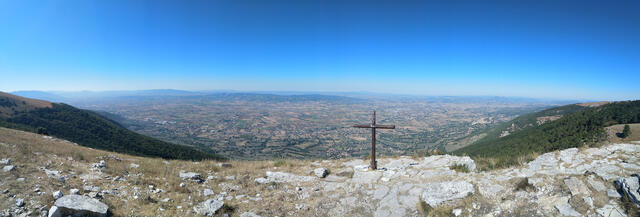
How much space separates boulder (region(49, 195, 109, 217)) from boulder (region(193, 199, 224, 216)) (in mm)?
1977

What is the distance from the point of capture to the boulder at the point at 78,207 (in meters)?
4.79

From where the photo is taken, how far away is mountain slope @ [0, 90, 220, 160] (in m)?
42.1

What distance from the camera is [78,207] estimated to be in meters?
4.89

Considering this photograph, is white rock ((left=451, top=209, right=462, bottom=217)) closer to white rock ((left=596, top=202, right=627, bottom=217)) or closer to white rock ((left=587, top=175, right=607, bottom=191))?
white rock ((left=596, top=202, right=627, bottom=217))

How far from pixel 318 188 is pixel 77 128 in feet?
233

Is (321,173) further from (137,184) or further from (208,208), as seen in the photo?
(137,184)

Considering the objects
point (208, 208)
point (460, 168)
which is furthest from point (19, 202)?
point (460, 168)

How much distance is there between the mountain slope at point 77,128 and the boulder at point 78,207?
38954 mm

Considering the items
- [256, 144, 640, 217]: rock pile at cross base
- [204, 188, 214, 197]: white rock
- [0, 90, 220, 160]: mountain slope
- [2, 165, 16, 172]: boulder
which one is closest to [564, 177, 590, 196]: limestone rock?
[256, 144, 640, 217]: rock pile at cross base

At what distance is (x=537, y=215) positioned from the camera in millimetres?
5195

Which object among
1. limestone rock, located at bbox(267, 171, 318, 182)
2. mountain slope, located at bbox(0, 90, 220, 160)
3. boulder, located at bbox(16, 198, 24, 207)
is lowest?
mountain slope, located at bbox(0, 90, 220, 160)

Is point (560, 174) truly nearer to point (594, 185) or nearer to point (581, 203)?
point (594, 185)

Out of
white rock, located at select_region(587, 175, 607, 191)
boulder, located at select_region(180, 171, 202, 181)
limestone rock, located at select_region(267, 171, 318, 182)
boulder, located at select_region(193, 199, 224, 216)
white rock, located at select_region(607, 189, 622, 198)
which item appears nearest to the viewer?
white rock, located at select_region(607, 189, 622, 198)

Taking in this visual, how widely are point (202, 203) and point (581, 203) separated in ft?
32.7
